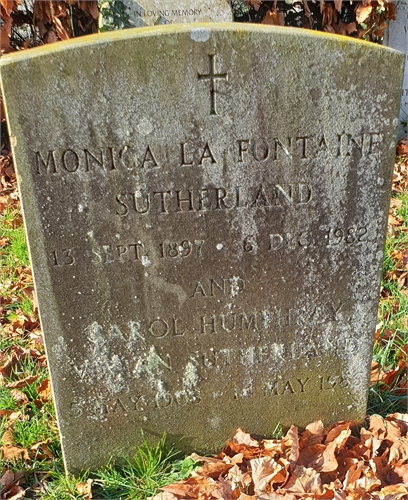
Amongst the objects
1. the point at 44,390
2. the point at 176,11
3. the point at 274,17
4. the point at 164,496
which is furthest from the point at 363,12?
the point at 164,496

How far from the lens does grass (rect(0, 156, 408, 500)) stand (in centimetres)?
229

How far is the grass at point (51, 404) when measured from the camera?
2287 mm

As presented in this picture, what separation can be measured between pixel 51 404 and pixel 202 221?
1385 mm

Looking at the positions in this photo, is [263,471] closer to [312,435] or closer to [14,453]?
[312,435]

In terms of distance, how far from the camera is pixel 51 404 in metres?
2.68

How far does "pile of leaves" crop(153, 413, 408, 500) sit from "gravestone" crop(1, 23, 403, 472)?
0.38 feet

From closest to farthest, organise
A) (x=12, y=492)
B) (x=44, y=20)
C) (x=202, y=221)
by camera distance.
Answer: (x=202, y=221)
(x=12, y=492)
(x=44, y=20)

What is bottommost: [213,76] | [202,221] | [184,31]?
[202,221]

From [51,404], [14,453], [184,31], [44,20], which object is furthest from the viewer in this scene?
[44,20]

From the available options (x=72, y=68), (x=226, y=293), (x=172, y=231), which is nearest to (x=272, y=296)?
(x=226, y=293)

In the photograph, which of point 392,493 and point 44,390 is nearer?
point 392,493

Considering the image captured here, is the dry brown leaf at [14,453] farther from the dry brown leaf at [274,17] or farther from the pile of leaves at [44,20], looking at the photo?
the dry brown leaf at [274,17]

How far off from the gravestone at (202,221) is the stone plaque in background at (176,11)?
3.36 metres

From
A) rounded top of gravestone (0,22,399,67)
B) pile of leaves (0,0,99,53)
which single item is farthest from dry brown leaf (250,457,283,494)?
pile of leaves (0,0,99,53)
